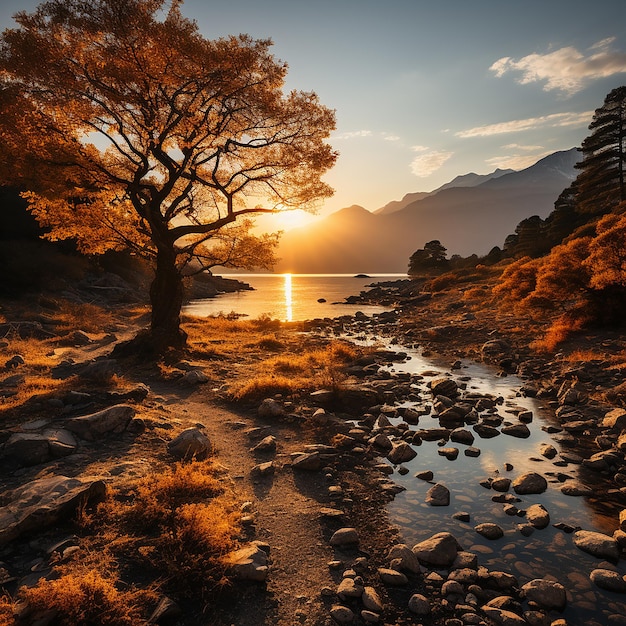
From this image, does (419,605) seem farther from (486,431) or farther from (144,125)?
(144,125)

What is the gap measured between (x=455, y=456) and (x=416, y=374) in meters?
8.29

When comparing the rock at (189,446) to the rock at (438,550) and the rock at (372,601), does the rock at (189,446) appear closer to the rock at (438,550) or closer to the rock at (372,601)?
the rock at (372,601)

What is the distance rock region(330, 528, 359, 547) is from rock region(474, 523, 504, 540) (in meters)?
2.09

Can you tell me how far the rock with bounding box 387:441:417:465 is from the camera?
8828 mm

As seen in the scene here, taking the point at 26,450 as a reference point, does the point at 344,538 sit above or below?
below

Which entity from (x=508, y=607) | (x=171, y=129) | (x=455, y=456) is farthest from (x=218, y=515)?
(x=171, y=129)

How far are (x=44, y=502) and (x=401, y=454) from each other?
23.4ft

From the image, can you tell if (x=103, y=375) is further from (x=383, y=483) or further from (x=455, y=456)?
(x=455, y=456)

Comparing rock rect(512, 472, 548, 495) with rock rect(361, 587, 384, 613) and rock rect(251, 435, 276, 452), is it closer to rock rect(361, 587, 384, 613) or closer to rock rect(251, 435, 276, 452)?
rock rect(361, 587, 384, 613)

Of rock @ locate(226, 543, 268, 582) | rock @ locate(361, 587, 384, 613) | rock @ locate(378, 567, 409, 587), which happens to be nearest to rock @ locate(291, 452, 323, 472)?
rock @ locate(226, 543, 268, 582)

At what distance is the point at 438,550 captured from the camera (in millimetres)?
5438

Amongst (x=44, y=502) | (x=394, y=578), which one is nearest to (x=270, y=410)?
(x=44, y=502)

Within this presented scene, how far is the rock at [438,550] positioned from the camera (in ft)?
17.6

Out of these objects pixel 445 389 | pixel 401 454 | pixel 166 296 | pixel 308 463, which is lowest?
pixel 445 389
